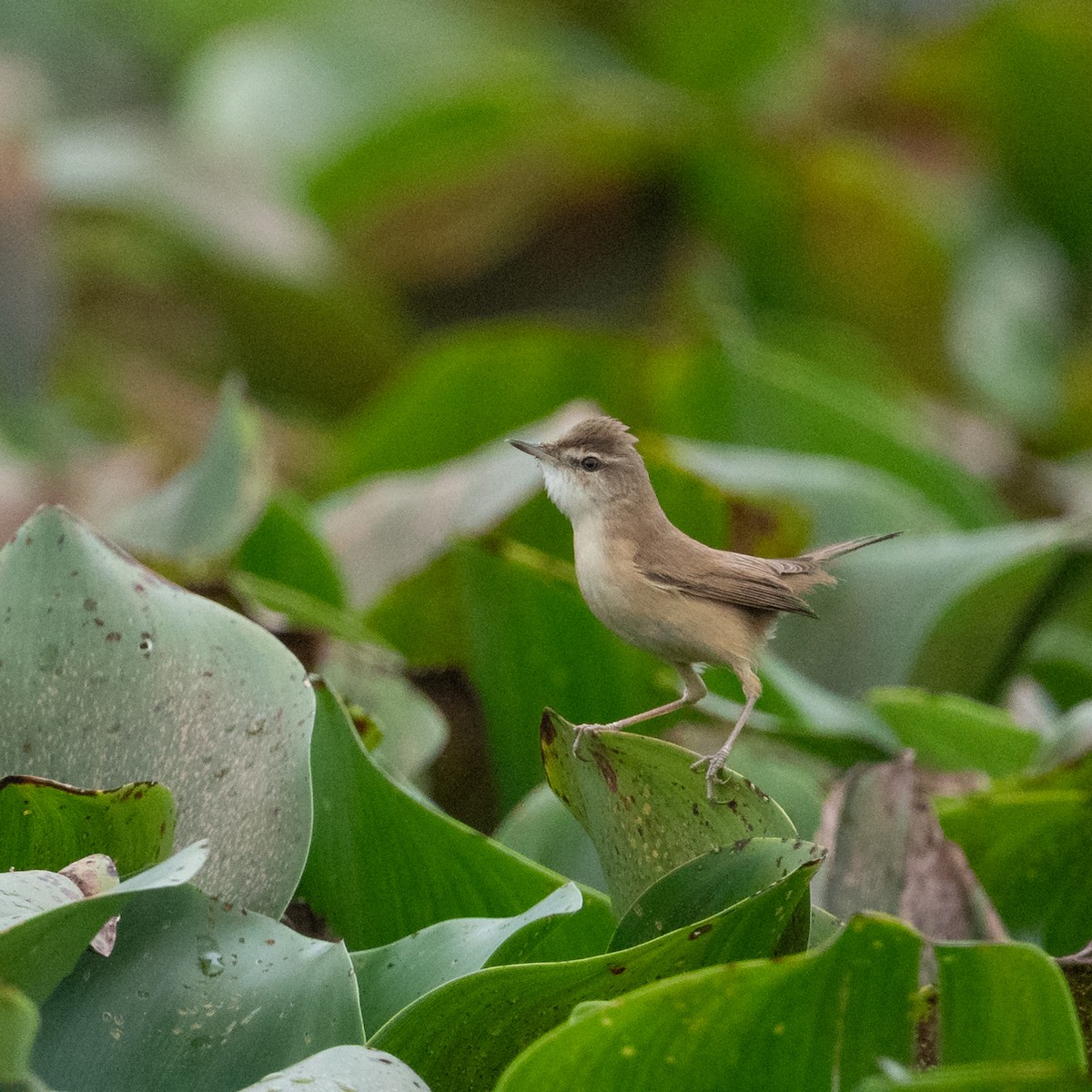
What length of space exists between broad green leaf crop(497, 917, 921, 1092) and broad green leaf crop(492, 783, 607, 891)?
0.55 meters

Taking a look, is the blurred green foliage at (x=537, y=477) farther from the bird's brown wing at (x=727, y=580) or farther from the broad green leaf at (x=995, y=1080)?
the bird's brown wing at (x=727, y=580)

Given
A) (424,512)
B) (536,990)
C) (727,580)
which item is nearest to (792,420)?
(424,512)

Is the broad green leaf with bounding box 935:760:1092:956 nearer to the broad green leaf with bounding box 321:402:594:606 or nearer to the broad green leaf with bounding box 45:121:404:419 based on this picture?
the broad green leaf with bounding box 321:402:594:606

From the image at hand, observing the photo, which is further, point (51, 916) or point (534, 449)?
point (534, 449)

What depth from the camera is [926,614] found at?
2186 mm

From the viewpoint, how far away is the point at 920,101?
5523mm

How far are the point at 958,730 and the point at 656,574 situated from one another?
606mm

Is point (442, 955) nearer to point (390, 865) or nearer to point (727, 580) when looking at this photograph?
point (390, 865)

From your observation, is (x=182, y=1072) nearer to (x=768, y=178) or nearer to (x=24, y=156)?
(x=24, y=156)

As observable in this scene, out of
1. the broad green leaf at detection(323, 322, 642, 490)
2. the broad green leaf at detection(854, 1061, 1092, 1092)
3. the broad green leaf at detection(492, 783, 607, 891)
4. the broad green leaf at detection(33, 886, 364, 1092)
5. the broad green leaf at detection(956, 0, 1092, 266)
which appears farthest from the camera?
the broad green leaf at detection(956, 0, 1092, 266)

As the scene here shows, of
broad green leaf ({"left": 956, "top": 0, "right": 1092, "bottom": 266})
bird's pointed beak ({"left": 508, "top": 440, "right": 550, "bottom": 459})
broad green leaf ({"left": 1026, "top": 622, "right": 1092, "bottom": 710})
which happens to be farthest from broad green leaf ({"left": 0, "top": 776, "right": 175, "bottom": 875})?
broad green leaf ({"left": 956, "top": 0, "right": 1092, "bottom": 266})

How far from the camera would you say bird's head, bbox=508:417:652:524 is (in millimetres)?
1511

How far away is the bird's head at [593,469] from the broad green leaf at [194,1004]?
1.70 feet

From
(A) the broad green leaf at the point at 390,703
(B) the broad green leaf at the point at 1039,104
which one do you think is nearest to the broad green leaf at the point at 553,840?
(A) the broad green leaf at the point at 390,703
